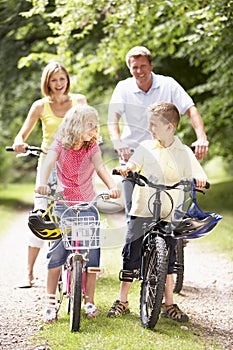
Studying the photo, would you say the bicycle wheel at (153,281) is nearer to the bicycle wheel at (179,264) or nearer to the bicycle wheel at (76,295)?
the bicycle wheel at (76,295)

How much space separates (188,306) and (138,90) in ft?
6.40

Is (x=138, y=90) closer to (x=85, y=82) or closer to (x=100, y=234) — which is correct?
(x=100, y=234)

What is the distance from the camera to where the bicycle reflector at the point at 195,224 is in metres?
5.11

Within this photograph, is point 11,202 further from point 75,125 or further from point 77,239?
point 77,239

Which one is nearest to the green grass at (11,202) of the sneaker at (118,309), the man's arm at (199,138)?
the man's arm at (199,138)

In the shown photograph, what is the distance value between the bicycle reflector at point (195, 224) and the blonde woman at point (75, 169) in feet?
1.71

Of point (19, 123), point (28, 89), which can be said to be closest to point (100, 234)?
point (28, 89)

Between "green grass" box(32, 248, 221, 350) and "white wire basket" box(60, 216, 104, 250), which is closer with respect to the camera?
"green grass" box(32, 248, 221, 350)

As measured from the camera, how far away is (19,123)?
699 inches

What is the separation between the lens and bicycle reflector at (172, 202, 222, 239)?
511 cm

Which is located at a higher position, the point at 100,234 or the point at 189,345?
the point at 100,234

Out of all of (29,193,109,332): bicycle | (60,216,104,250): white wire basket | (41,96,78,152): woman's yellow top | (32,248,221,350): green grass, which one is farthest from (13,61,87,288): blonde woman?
(32,248,221,350): green grass

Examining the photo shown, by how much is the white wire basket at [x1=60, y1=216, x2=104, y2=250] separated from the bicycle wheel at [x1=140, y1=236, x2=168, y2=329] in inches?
17.1

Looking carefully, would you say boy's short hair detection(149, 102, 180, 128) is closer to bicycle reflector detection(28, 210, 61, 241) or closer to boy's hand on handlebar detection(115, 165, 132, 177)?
boy's hand on handlebar detection(115, 165, 132, 177)
